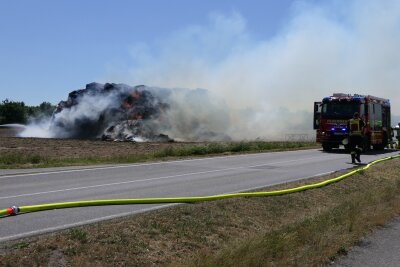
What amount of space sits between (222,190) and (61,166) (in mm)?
8293

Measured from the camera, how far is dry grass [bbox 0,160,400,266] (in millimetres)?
5441

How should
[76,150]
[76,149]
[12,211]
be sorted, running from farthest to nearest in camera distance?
[76,149], [76,150], [12,211]

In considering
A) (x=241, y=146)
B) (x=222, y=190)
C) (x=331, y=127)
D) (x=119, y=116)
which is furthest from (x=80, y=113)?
(x=222, y=190)

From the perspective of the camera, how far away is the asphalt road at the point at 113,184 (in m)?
7.69

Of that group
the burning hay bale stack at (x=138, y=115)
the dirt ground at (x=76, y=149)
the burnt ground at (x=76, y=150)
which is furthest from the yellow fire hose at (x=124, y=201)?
the burning hay bale stack at (x=138, y=115)

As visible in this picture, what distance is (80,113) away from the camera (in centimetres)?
4734

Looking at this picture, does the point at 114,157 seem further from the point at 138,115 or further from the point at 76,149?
the point at 138,115

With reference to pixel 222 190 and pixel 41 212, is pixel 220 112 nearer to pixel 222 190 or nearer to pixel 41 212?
pixel 222 190

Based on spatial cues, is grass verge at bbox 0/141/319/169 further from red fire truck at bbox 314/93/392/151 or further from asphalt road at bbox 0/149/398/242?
red fire truck at bbox 314/93/392/151

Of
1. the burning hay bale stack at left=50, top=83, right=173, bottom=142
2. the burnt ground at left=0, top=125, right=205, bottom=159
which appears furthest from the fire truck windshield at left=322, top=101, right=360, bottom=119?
the burning hay bale stack at left=50, top=83, right=173, bottom=142

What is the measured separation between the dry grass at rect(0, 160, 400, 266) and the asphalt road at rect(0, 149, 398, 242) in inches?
37.0

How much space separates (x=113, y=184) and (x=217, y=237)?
6069 millimetres

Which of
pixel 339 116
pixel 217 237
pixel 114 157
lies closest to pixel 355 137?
pixel 339 116

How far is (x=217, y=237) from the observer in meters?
6.94
